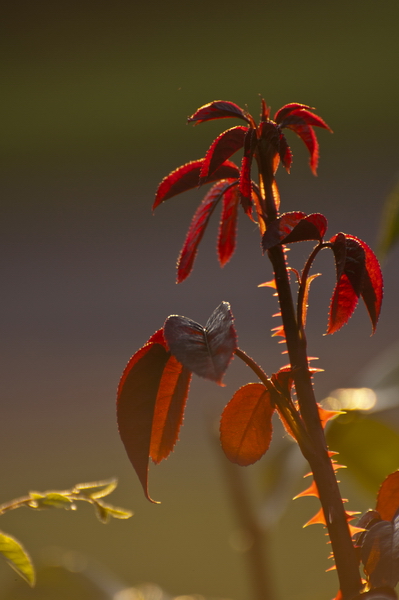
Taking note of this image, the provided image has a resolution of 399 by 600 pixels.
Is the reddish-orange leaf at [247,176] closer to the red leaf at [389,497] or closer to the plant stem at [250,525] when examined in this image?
the red leaf at [389,497]

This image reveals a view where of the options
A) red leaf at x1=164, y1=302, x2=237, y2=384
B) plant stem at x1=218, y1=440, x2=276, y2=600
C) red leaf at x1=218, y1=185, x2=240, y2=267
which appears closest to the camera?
red leaf at x1=164, y1=302, x2=237, y2=384

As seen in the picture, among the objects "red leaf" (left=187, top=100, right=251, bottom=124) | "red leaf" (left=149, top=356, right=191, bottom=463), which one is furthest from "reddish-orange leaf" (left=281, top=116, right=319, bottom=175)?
"red leaf" (left=149, top=356, right=191, bottom=463)

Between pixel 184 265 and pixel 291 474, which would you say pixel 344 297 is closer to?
pixel 184 265

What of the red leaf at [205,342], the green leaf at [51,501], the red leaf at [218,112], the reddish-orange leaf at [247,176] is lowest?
the green leaf at [51,501]

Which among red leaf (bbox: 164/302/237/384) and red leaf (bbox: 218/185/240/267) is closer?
red leaf (bbox: 164/302/237/384)

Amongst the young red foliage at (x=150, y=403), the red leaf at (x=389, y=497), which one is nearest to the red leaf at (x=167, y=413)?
the young red foliage at (x=150, y=403)

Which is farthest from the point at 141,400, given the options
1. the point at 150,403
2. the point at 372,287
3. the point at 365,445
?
the point at 365,445

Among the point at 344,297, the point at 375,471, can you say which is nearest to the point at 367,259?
the point at 344,297

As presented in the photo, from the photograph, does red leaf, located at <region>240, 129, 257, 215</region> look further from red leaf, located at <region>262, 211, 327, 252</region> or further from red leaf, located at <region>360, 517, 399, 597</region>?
red leaf, located at <region>360, 517, 399, 597</region>
